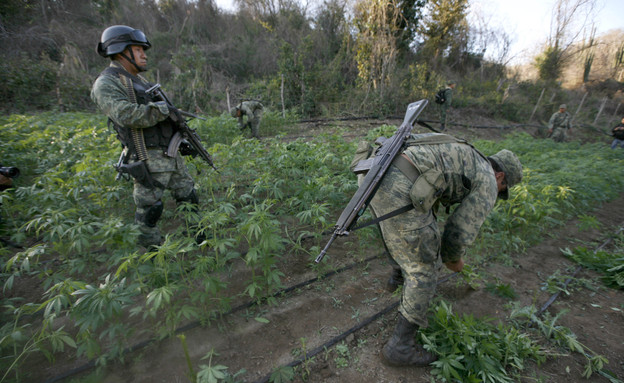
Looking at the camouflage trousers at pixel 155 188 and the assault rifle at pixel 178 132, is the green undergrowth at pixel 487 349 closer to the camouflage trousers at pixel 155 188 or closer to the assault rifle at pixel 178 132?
the camouflage trousers at pixel 155 188

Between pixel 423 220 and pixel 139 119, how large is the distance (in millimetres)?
2298

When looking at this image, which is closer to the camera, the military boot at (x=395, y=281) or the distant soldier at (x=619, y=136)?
the military boot at (x=395, y=281)

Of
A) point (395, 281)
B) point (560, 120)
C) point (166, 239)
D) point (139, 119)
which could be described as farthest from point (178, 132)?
point (560, 120)

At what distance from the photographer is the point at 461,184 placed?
1.94 metres

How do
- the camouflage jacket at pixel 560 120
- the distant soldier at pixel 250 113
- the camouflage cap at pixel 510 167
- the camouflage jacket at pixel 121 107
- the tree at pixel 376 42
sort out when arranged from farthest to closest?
the tree at pixel 376 42, the camouflage jacket at pixel 560 120, the distant soldier at pixel 250 113, the camouflage jacket at pixel 121 107, the camouflage cap at pixel 510 167

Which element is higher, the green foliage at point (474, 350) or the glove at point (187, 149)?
the glove at point (187, 149)

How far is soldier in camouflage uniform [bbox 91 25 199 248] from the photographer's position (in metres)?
2.21

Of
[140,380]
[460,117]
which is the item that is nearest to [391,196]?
[140,380]

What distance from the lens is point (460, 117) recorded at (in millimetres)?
14758

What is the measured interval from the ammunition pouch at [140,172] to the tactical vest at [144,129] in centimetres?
16

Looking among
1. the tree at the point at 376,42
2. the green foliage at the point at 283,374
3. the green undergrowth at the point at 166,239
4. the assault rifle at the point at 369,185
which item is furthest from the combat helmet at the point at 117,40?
the tree at the point at 376,42

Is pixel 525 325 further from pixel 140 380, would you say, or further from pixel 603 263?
pixel 140 380

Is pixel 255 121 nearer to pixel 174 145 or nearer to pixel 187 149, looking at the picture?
pixel 187 149

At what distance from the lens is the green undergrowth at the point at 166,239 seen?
1.65 meters
